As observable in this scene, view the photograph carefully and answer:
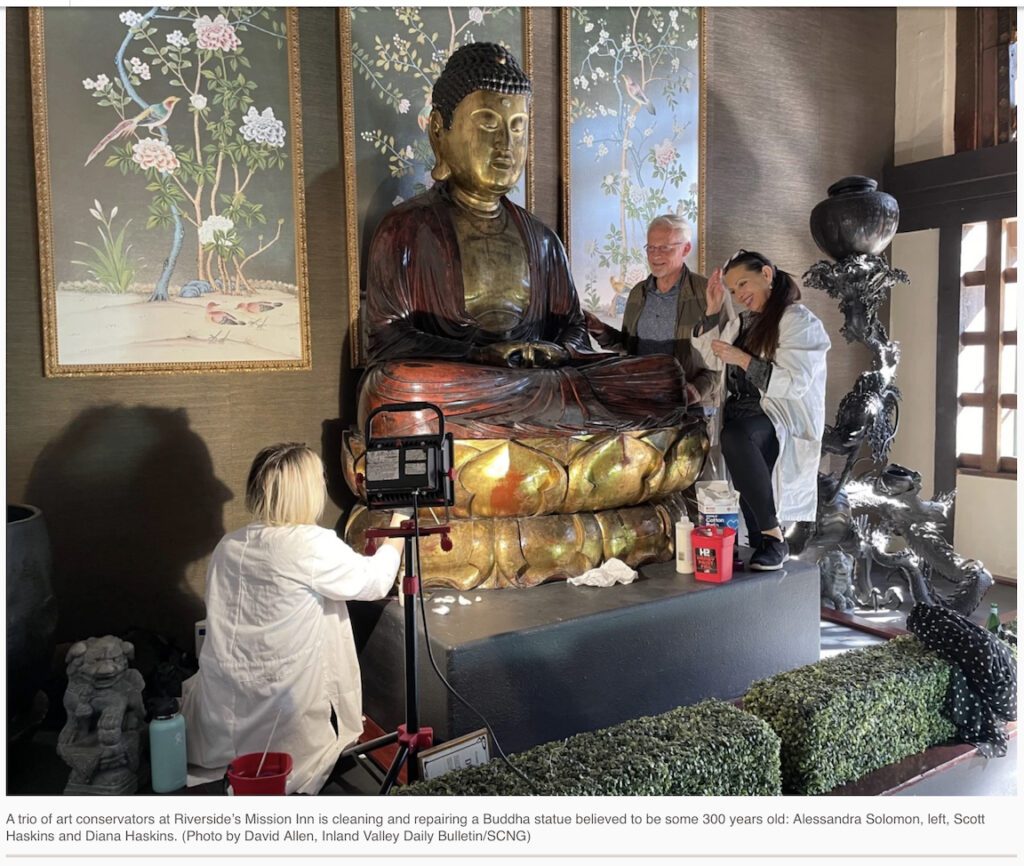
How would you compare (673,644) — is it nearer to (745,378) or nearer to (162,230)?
(745,378)

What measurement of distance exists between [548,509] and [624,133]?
183 centimetres

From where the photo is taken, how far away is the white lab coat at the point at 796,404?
257 cm

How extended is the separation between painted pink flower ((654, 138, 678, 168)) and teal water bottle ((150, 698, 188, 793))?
283 cm

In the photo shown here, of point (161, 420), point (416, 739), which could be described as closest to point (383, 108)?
point (161, 420)

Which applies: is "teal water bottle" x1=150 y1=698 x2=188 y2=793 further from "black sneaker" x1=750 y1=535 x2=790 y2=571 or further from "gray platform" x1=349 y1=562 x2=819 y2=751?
"black sneaker" x1=750 y1=535 x2=790 y2=571

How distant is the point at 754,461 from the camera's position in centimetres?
264

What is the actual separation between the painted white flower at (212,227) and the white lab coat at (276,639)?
1.14 metres

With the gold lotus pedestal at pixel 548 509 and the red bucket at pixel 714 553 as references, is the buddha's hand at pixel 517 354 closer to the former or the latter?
the gold lotus pedestal at pixel 548 509

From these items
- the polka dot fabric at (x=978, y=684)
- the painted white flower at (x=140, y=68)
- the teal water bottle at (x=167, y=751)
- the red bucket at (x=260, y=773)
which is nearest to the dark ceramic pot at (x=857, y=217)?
the polka dot fabric at (x=978, y=684)

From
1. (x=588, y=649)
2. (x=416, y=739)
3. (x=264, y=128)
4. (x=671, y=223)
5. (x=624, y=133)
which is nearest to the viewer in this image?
(x=416, y=739)

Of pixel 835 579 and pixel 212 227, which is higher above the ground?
pixel 212 227

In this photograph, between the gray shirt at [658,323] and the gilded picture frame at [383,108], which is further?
the gray shirt at [658,323]

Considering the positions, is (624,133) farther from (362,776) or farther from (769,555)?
(362,776)

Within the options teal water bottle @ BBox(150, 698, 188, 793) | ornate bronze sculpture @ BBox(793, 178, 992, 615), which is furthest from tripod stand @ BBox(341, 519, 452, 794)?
ornate bronze sculpture @ BBox(793, 178, 992, 615)
